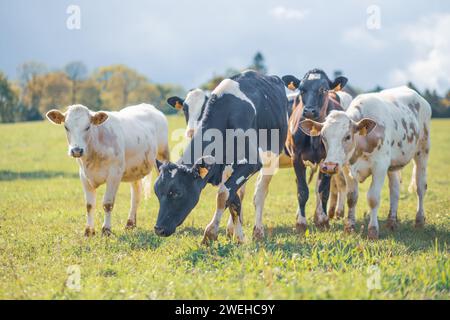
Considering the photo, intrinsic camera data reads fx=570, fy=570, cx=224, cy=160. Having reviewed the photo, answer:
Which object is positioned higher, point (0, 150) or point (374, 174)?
point (374, 174)

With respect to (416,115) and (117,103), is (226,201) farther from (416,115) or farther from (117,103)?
(117,103)

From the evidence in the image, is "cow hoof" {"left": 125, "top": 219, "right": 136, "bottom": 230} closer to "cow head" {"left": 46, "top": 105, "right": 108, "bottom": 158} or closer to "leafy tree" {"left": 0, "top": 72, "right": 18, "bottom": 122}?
"cow head" {"left": 46, "top": 105, "right": 108, "bottom": 158}

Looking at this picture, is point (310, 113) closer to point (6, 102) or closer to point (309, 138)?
point (309, 138)

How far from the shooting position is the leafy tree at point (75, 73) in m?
75.2

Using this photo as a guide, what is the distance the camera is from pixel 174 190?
7203 millimetres

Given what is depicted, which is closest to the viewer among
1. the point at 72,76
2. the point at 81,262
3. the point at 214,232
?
the point at 81,262

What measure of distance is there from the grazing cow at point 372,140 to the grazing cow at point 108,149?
3388 millimetres

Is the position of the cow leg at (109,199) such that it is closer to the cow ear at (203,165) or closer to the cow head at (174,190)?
the cow head at (174,190)

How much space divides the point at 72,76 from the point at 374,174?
73.0 metres

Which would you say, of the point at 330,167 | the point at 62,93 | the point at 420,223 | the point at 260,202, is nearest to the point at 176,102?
the point at 260,202

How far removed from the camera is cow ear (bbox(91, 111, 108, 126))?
9.48 m
